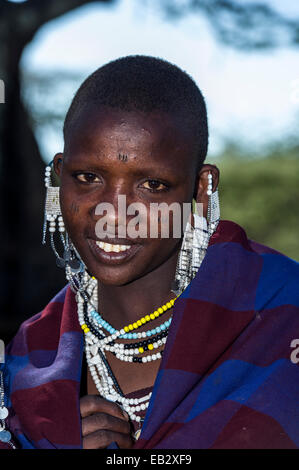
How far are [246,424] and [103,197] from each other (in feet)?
2.50

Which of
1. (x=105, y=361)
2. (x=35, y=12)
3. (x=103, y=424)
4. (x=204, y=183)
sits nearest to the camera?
(x=103, y=424)

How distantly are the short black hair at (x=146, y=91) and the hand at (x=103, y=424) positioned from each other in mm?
841

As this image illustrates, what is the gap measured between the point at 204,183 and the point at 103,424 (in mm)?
832

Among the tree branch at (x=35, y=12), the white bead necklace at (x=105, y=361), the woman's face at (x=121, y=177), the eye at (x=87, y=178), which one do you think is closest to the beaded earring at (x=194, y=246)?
the woman's face at (x=121, y=177)

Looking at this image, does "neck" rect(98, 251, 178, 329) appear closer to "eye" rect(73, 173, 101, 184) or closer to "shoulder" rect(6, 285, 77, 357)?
"shoulder" rect(6, 285, 77, 357)

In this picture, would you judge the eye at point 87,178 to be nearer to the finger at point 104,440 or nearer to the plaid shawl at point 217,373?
the plaid shawl at point 217,373

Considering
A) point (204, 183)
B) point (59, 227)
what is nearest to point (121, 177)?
point (204, 183)

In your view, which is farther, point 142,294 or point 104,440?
point 142,294

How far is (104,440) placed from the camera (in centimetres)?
175

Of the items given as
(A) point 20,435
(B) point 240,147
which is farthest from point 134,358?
(B) point 240,147

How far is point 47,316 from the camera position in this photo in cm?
220

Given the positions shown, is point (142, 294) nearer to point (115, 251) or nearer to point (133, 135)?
point (115, 251)

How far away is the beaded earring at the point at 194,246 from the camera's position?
1957mm

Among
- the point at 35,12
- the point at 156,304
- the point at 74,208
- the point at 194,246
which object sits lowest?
the point at 156,304
